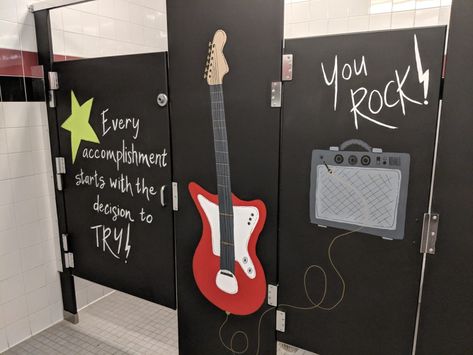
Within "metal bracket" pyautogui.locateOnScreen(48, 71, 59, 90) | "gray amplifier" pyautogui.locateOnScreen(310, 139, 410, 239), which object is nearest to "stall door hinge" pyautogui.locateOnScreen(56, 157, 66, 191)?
"metal bracket" pyautogui.locateOnScreen(48, 71, 59, 90)

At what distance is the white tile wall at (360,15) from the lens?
2.42 metres

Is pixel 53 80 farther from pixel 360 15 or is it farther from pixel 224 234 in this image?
pixel 360 15

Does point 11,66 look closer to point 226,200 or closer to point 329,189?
point 226,200

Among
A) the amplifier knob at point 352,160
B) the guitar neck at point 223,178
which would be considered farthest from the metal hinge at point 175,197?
the amplifier knob at point 352,160

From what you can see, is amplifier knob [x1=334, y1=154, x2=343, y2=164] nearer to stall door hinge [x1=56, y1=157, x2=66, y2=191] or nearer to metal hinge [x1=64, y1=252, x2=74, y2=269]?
stall door hinge [x1=56, y1=157, x2=66, y2=191]

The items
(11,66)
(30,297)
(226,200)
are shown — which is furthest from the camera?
(30,297)

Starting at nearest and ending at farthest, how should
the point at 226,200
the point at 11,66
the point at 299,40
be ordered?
the point at 299,40
the point at 226,200
the point at 11,66

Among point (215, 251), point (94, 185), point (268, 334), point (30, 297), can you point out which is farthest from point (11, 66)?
point (268, 334)

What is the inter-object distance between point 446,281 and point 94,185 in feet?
6.34

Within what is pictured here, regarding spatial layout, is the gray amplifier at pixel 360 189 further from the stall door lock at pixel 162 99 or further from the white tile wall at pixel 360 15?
the white tile wall at pixel 360 15

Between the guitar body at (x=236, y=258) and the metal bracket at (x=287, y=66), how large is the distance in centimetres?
57

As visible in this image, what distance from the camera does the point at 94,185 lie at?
2195mm

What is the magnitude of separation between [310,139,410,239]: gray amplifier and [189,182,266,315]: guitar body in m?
0.30

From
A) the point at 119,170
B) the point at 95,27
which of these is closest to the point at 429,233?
the point at 119,170
